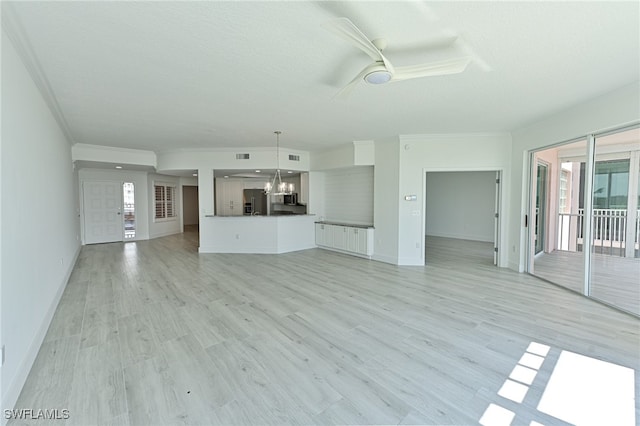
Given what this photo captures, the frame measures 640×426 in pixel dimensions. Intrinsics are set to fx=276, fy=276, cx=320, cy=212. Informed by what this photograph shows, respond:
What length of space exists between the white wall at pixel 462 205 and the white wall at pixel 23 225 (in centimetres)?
1004

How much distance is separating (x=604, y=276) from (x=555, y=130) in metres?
2.62

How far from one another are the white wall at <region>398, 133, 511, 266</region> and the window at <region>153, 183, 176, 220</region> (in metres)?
8.44

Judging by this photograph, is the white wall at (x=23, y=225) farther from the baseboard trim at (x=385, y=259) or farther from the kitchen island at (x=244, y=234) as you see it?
the baseboard trim at (x=385, y=259)

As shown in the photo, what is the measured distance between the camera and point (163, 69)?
2775mm

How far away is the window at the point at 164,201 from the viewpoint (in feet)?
32.2

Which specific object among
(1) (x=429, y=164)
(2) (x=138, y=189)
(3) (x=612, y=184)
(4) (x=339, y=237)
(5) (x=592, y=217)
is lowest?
Answer: (4) (x=339, y=237)

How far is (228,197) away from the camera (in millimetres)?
10977

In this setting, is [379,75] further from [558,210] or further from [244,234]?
[558,210]

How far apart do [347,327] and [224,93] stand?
314cm

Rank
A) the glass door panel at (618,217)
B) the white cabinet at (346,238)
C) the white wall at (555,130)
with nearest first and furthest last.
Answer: the white wall at (555,130) → the glass door panel at (618,217) → the white cabinet at (346,238)

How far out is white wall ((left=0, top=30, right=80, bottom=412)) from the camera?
1956 mm

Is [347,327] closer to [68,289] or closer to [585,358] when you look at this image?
[585,358]
